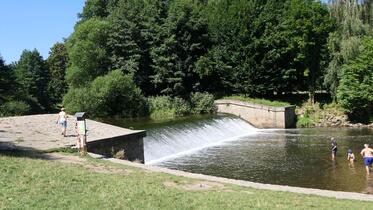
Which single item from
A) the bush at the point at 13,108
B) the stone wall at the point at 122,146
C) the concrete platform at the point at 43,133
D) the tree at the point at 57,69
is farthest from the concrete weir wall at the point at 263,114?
the tree at the point at 57,69

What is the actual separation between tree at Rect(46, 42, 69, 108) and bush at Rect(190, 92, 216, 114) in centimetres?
3150

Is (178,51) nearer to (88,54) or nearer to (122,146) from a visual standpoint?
(88,54)

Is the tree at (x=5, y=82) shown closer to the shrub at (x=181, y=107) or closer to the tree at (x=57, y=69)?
the shrub at (x=181, y=107)

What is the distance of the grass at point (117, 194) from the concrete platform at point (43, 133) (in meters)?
4.89

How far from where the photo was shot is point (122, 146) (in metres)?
19.6

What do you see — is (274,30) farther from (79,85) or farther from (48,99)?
(48,99)

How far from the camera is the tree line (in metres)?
44.1

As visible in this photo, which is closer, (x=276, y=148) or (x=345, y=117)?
(x=276, y=148)

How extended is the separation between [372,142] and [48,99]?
4614 cm

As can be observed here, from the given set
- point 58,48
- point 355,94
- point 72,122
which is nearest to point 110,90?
point 72,122

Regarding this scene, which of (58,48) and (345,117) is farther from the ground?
(58,48)

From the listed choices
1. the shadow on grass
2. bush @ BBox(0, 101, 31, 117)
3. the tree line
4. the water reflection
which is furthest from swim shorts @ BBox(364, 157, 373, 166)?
bush @ BBox(0, 101, 31, 117)

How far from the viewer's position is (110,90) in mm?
41062

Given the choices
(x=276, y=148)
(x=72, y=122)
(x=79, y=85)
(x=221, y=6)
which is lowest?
(x=276, y=148)
